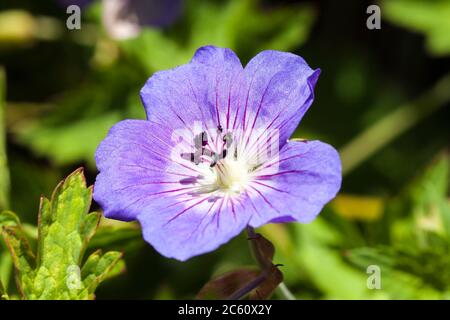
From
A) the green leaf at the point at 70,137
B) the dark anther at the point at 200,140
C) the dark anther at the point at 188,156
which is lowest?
the dark anther at the point at 188,156

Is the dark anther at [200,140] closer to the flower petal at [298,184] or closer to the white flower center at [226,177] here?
the white flower center at [226,177]

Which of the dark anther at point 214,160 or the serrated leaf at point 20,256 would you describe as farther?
the dark anther at point 214,160

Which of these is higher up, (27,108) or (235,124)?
(27,108)

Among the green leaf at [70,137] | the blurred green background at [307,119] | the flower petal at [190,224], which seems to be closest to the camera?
the flower petal at [190,224]

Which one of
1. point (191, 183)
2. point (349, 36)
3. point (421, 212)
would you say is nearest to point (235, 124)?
point (191, 183)

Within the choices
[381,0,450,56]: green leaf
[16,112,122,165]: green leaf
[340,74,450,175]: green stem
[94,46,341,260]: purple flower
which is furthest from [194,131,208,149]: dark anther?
[381,0,450,56]: green leaf

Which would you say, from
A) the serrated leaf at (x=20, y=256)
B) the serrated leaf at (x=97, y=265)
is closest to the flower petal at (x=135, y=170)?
the serrated leaf at (x=97, y=265)

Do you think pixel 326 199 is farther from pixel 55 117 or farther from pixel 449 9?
pixel 449 9
